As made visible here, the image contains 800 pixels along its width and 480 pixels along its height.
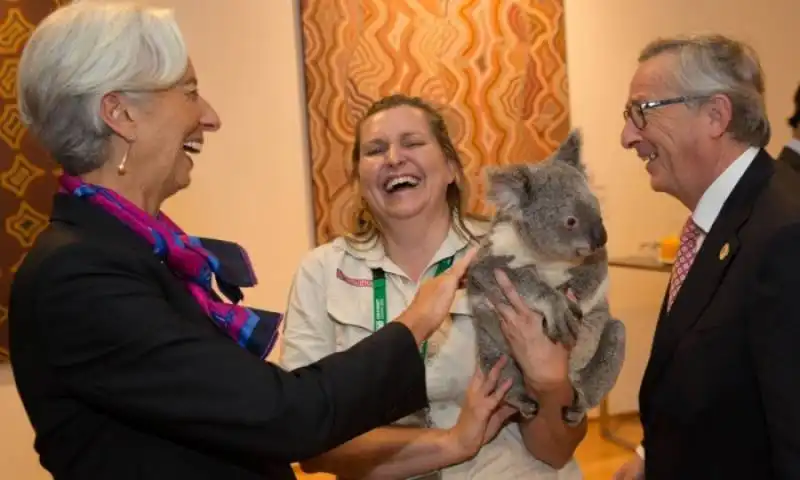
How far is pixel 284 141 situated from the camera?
389 cm

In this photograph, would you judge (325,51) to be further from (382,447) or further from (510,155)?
(382,447)

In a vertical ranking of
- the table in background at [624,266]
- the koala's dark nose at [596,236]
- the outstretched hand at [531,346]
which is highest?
the koala's dark nose at [596,236]

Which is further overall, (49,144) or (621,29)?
(621,29)

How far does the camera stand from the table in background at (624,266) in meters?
3.89

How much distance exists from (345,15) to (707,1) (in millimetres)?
2219

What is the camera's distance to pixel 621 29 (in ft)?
14.1

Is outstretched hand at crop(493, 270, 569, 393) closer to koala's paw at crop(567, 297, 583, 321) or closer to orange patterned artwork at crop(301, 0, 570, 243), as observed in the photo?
koala's paw at crop(567, 297, 583, 321)

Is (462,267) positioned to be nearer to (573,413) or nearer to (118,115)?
(573,413)

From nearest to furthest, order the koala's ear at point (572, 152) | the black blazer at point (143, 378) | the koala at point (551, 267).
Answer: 1. the black blazer at point (143, 378)
2. the koala at point (551, 267)
3. the koala's ear at point (572, 152)

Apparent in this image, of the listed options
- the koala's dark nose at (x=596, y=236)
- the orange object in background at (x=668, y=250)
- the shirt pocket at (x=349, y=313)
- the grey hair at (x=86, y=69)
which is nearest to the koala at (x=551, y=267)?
the koala's dark nose at (x=596, y=236)

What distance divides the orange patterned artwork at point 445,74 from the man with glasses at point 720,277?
2086mm

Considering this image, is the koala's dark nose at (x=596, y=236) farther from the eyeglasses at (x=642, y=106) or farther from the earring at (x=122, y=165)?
the earring at (x=122, y=165)

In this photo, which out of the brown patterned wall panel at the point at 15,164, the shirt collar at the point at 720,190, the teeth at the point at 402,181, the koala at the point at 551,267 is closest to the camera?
the shirt collar at the point at 720,190

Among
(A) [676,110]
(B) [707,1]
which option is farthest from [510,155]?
(A) [676,110]
